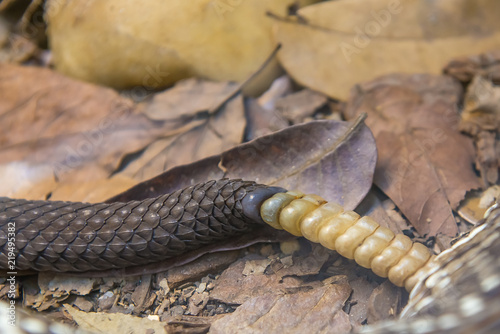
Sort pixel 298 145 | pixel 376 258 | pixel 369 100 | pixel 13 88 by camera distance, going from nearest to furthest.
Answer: pixel 376 258 < pixel 298 145 < pixel 369 100 < pixel 13 88

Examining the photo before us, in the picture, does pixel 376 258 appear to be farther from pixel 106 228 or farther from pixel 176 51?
pixel 176 51

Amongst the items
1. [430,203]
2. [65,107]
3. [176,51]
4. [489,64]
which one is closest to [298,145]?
[430,203]

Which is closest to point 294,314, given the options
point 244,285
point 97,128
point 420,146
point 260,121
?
point 244,285

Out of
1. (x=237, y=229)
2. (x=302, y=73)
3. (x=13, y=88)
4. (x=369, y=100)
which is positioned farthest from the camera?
(x=13, y=88)

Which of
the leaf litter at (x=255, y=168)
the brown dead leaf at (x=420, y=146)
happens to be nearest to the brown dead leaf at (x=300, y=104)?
the leaf litter at (x=255, y=168)

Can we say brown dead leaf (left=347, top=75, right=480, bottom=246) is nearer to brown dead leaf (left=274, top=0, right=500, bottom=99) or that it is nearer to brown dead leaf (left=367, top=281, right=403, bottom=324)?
brown dead leaf (left=274, top=0, right=500, bottom=99)
